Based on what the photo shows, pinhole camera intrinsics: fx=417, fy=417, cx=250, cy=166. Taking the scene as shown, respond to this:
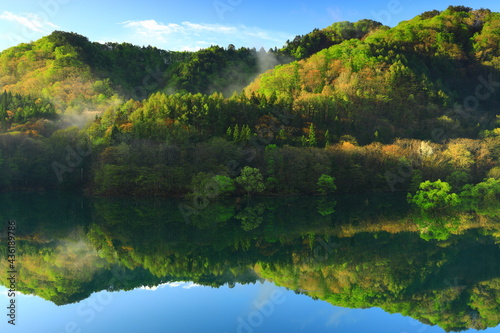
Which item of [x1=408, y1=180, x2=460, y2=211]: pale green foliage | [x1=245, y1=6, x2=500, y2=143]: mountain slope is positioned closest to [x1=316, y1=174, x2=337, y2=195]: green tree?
[x1=408, y1=180, x2=460, y2=211]: pale green foliage

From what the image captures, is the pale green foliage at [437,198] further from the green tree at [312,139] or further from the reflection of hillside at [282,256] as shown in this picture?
the green tree at [312,139]

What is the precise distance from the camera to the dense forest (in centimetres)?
4647

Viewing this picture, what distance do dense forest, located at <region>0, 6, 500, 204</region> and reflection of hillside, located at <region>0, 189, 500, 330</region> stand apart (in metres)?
12.1

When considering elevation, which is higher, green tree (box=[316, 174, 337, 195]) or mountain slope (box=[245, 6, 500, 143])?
mountain slope (box=[245, 6, 500, 143])

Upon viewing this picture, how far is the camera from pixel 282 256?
20.7 meters

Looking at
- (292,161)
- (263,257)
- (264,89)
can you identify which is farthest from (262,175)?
(264,89)

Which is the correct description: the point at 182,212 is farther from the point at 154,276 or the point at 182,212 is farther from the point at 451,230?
the point at 451,230

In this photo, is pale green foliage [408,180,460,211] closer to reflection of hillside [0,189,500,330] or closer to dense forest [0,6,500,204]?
dense forest [0,6,500,204]

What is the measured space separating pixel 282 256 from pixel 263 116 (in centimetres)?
4230

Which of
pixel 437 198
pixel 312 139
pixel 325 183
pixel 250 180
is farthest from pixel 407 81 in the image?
pixel 250 180

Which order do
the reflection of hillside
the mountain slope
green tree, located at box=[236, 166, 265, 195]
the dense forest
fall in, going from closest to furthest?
the reflection of hillside → green tree, located at box=[236, 166, 265, 195] → the dense forest → the mountain slope

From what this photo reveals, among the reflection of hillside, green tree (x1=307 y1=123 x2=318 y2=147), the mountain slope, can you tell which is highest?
the mountain slope

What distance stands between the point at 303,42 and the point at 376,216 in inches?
3515

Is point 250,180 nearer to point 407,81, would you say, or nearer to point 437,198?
point 437,198
